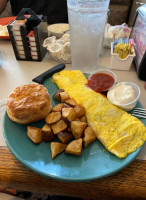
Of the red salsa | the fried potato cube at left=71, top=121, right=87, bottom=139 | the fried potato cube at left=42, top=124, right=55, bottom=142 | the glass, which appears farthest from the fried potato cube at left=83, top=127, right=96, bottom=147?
the glass

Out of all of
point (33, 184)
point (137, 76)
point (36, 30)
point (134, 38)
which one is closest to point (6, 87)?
point (36, 30)

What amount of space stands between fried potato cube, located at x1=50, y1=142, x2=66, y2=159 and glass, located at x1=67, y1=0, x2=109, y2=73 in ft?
2.55

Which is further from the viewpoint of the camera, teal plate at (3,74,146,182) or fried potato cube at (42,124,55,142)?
fried potato cube at (42,124,55,142)

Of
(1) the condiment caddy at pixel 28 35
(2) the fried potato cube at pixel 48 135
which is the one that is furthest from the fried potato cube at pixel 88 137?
(1) the condiment caddy at pixel 28 35

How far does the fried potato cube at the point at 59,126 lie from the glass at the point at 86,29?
0.64 metres

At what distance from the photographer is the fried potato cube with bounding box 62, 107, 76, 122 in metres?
0.88

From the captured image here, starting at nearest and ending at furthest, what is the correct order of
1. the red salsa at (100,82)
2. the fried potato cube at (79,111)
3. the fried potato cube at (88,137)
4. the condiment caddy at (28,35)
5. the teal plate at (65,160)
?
1. the teal plate at (65,160)
2. the fried potato cube at (88,137)
3. the fried potato cube at (79,111)
4. the red salsa at (100,82)
5. the condiment caddy at (28,35)

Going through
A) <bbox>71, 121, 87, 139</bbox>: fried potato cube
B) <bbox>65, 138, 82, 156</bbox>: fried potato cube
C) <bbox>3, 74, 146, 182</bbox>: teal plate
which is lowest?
<bbox>3, 74, 146, 182</bbox>: teal plate

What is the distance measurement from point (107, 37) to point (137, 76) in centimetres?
51

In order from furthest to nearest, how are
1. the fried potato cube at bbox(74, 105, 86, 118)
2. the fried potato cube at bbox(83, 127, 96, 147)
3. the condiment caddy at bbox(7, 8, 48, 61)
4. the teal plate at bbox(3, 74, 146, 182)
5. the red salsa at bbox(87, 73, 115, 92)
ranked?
the condiment caddy at bbox(7, 8, 48, 61) → the red salsa at bbox(87, 73, 115, 92) → the fried potato cube at bbox(74, 105, 86, 118) → the fried potato cube at bbox(83, 127, 96, 147) → the teal plate at bbox(3, 74, 146, 182)

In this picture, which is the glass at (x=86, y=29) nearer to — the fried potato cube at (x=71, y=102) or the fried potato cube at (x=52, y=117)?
the fried potato cube at (x=71, y=102)

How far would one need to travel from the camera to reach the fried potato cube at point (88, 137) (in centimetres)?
83

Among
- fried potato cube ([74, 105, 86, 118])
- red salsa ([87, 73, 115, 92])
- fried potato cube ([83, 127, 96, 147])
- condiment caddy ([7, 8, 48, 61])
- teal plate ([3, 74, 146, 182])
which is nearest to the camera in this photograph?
teal plate ([3, 74, 146, 182])

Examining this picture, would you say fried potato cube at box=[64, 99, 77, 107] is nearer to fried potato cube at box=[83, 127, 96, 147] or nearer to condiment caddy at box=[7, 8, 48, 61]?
fried potato cube at box=[83, 127, 96, 147]
